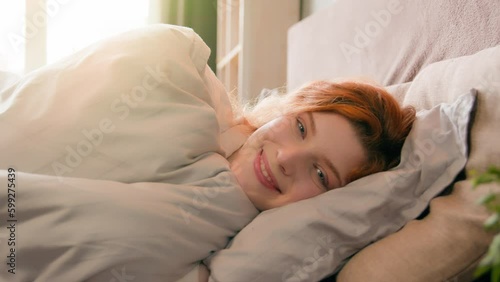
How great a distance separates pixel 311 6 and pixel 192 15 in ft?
2.67

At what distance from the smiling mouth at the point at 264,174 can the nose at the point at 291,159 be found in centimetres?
2

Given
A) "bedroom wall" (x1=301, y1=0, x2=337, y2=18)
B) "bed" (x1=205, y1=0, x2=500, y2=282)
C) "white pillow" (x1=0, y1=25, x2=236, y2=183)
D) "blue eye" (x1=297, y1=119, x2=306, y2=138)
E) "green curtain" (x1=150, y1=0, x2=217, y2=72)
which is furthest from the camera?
"green curtain" (x1=150, y1=0, x2=217, y2=72)

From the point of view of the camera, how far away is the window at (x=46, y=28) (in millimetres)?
2119

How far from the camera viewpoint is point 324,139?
33.4 inches

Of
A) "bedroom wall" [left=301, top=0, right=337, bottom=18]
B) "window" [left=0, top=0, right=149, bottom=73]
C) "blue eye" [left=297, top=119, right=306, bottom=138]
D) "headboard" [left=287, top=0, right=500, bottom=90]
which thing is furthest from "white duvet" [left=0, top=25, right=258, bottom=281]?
"window" [left=0, top=0, right=149, bottom=73]

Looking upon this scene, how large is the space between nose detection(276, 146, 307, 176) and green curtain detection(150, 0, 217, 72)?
1.80 m

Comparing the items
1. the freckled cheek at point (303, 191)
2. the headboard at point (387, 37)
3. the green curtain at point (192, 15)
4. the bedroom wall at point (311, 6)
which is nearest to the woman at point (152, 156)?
the freckled cheek at point (303, 191)

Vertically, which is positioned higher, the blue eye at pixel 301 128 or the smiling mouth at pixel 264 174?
the blue eye at pixel 301 128

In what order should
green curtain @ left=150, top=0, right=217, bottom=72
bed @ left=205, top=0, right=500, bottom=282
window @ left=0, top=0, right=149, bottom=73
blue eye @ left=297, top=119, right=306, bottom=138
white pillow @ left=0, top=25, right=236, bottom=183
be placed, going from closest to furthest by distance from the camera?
bed @ left=205, top=0, right=500, bottom=282 < white pillow @ left=0, top=25, right=236, bottom=183 < blue eye @ left=297, top=119, right=306, bottom=138 < window @ left=0, top=0, right=149, bottom=73 < green curtain @ left=150, top=0, right=217, bottom=72

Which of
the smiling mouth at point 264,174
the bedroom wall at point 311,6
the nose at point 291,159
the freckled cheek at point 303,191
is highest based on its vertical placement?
the bedroom wall at point 311,6

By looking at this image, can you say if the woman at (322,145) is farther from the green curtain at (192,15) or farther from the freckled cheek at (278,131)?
the green curtain at (192,15)

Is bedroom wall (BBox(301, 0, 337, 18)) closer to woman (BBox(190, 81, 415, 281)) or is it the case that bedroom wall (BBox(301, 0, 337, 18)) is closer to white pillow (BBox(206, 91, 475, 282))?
woman (BBox(190, 81, 415, 281))

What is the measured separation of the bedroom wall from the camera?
1.86 meters

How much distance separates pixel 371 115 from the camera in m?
0.88
